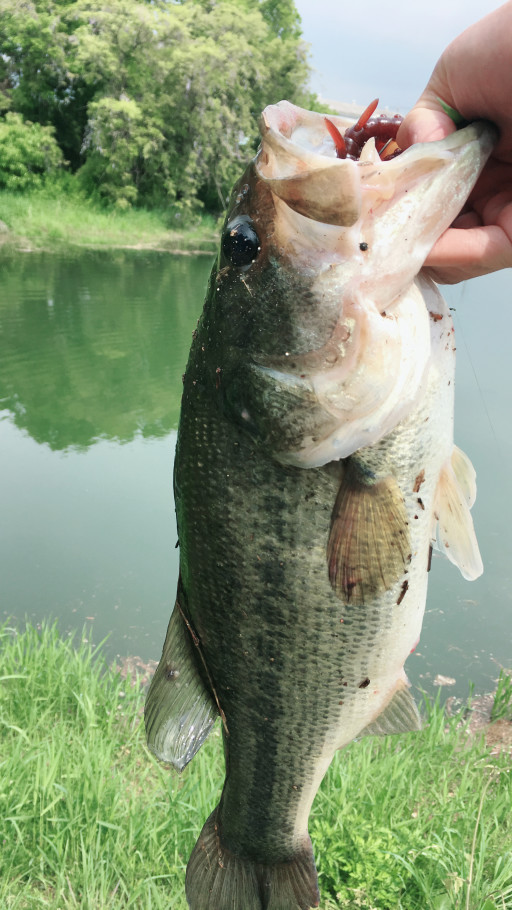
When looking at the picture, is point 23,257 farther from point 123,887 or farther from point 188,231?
point 123,887

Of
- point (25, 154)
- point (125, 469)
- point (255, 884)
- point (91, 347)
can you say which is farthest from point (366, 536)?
point (25, 154)

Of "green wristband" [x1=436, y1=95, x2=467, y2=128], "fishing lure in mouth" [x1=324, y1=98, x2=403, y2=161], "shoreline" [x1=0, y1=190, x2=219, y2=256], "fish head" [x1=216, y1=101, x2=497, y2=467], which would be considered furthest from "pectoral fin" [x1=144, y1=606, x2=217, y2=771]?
"shoreline" [x1=0, y1=190, x2=219, y2=256]

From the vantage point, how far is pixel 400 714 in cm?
161

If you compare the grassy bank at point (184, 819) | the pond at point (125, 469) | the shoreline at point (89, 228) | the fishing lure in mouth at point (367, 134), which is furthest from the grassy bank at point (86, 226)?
the fishing lure in mouth at point (367, 134)

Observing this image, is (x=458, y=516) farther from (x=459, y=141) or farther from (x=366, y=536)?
(x=459, y=141)

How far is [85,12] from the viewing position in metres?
26.5

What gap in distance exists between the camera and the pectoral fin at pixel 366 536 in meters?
1.33

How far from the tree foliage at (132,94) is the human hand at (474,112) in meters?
24.9

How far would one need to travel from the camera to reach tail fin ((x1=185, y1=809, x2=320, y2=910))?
5.54 ft

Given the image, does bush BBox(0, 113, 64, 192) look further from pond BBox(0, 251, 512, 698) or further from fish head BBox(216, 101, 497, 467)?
fish head BBox(216, 101, 497, 467)

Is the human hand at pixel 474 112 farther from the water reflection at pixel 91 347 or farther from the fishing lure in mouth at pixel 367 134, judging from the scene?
the water reflection at pixel 91 347

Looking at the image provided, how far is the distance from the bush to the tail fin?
86.9 feet

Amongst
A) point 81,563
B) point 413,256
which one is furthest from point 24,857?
point 81,563

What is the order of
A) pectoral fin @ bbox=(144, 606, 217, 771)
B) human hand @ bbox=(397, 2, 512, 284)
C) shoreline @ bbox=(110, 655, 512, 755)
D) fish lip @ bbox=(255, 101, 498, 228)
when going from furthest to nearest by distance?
shoreline @ bbox=(110, 655, 512, 755)
pectoral fin @ bbox=(144, 606, 217, 771)
human hand @ bbox=(397, 2, 512, 284)
fish lip @ bbox=(255, 101, 498, 228)
